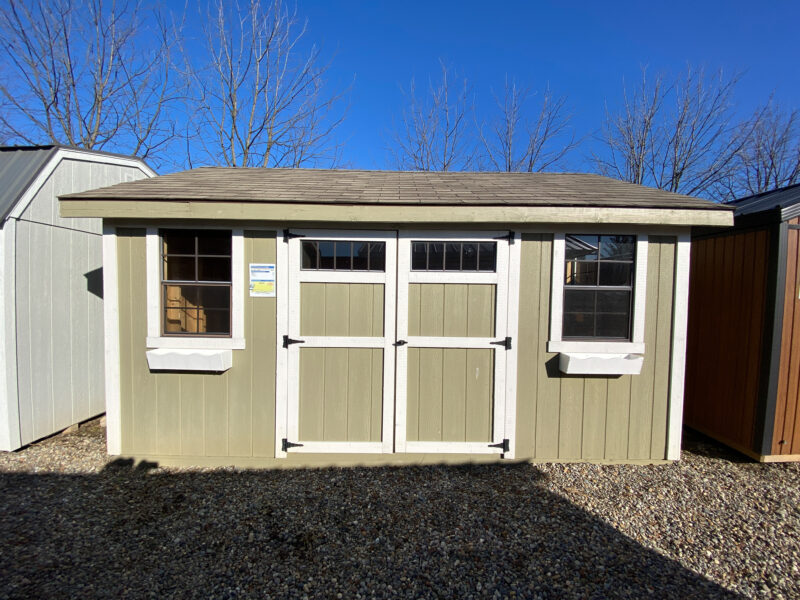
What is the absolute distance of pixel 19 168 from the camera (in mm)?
4277

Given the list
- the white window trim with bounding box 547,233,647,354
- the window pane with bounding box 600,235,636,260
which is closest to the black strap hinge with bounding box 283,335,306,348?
the white window trim with bounding box 547,233,647,354

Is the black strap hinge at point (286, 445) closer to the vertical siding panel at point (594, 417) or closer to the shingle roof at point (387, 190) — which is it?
the shingle roof at point (387, 190)

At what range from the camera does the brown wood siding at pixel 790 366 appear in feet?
11.8

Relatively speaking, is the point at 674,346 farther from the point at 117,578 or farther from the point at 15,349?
the point at 15,349

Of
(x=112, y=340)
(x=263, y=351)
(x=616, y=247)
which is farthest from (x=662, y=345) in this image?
(x=112, y=340)

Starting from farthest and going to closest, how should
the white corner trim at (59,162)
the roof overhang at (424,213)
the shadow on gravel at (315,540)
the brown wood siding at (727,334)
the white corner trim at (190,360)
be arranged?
the white corner trim at (59,162) < the brown wood siding at (727,334) < the white corner trim at (190,360) < the roof overhang at (424,213) < the shadow on gravel at (315,540)

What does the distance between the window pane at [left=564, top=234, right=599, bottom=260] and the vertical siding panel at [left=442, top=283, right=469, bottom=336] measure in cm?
111

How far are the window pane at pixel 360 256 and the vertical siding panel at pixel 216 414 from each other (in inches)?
67.8

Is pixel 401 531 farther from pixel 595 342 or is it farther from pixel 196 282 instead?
pixel 196 282

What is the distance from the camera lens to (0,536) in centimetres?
265

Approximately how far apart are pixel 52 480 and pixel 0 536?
817mm

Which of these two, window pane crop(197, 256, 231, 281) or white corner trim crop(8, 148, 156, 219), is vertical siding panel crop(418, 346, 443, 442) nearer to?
window pane crop(197, 256, 231, 281)

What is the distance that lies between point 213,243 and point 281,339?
1.18 m

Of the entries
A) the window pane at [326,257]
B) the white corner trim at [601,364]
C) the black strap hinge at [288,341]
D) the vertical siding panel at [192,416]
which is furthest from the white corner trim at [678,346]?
the vertical siding panel at [192,416]
